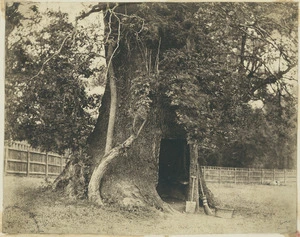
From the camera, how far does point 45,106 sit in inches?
337

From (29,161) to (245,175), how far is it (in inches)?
161

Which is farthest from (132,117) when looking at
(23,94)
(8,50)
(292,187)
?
(292,187)

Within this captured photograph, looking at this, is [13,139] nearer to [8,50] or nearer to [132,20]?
[8,50]

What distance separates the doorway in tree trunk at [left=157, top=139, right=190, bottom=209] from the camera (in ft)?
28.9

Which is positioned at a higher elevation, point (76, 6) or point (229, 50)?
point (76, 6)

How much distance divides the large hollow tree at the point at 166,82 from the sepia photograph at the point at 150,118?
19mm

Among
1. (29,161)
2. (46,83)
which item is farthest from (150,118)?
(29,161)

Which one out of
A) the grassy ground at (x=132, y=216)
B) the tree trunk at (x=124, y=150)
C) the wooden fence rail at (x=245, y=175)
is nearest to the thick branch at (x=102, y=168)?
the tree trunk at (x=124, y=150)

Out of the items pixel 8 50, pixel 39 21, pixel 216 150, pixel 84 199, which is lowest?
pixel 84 199

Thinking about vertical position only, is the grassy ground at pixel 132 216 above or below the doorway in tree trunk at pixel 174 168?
below

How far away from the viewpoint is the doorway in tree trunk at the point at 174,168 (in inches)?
347

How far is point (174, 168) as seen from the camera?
889 cm

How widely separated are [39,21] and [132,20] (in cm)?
173

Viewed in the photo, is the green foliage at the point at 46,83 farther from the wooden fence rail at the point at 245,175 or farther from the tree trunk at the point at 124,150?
the wooden fence rail at the point at 245,175
